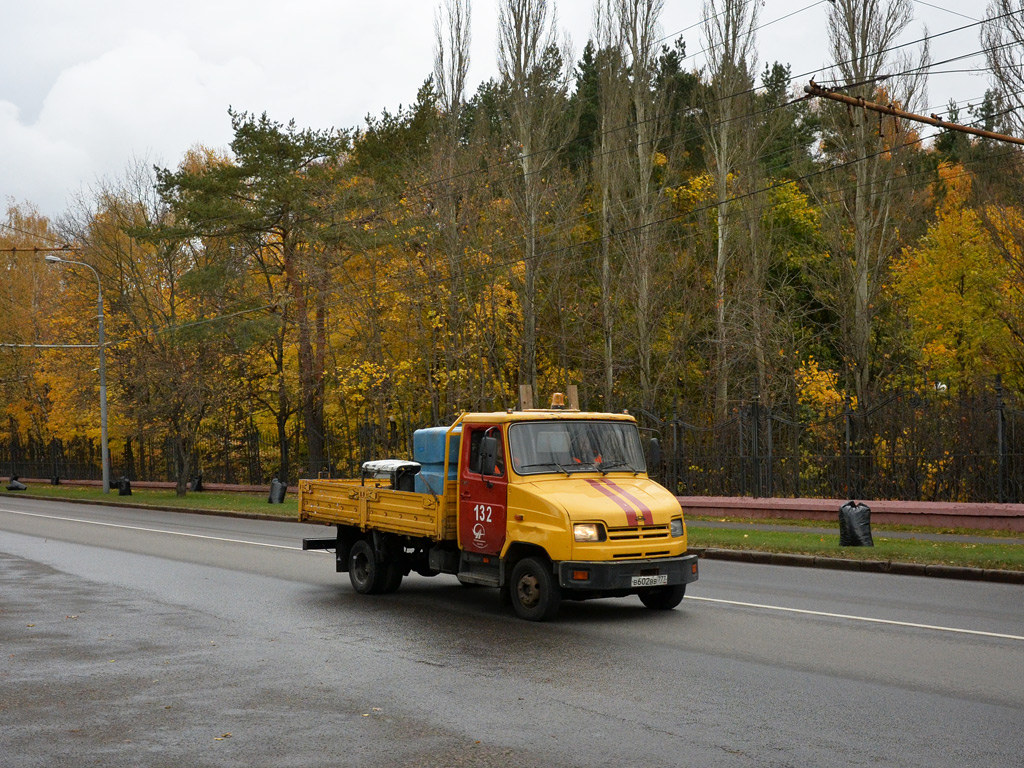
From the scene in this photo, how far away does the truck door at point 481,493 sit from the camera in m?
11.6

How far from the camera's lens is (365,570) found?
13.5m

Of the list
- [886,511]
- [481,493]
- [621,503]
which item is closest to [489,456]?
[481,493]

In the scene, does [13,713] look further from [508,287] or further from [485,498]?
[508,287]

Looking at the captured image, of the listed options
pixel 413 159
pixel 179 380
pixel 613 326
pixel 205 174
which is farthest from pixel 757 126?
pixel 179 380

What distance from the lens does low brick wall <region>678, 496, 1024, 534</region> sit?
19.9m

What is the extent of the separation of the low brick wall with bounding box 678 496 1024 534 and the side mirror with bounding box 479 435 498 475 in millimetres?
12098

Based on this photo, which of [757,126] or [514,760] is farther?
[757,126]

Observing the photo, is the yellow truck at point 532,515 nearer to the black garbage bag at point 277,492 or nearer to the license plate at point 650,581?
the license plate at point 650,581

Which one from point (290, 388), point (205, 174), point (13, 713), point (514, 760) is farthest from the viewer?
point (290, 388)

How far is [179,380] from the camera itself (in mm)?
39875

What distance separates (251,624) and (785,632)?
522 cm

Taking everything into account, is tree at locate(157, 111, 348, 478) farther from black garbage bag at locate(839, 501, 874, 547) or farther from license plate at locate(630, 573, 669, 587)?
license plate at locate(630, 573, 669, 587)

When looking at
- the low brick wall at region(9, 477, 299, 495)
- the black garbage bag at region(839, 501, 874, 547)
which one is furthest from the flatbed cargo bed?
the low brick wall at region(9, 477, 299, 495)

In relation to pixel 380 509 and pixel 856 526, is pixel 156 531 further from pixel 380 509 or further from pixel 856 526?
pixel 856 526
